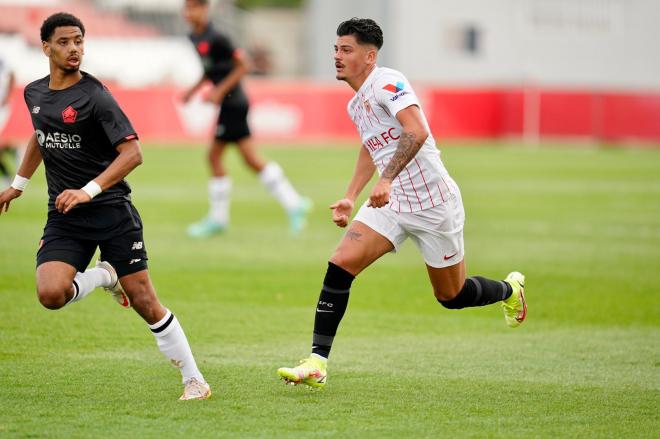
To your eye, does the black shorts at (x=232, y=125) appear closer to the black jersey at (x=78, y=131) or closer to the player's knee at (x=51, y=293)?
the black jersey at (x=78, y=131)

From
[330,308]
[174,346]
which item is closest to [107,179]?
[174,346]

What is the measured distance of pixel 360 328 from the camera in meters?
9.50

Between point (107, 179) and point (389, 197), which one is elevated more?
point (107, 179)

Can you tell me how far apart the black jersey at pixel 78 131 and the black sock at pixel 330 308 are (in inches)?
56.4

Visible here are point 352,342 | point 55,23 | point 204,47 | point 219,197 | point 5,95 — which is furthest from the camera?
point 5,95

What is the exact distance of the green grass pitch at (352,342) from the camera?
21.2ft

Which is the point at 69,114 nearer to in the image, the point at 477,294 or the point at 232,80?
the point at 477,294

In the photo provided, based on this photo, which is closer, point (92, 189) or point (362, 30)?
point (92, 189)

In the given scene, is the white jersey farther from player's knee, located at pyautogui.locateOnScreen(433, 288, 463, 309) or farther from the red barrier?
the red barrier

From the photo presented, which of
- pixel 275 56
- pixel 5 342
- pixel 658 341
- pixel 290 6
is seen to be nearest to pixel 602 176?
pixel 658 341

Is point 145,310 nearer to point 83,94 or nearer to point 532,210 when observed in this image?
point 83,94

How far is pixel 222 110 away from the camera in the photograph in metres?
14.7

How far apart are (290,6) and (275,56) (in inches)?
285

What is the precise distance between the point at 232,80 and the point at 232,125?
1.94 ft
